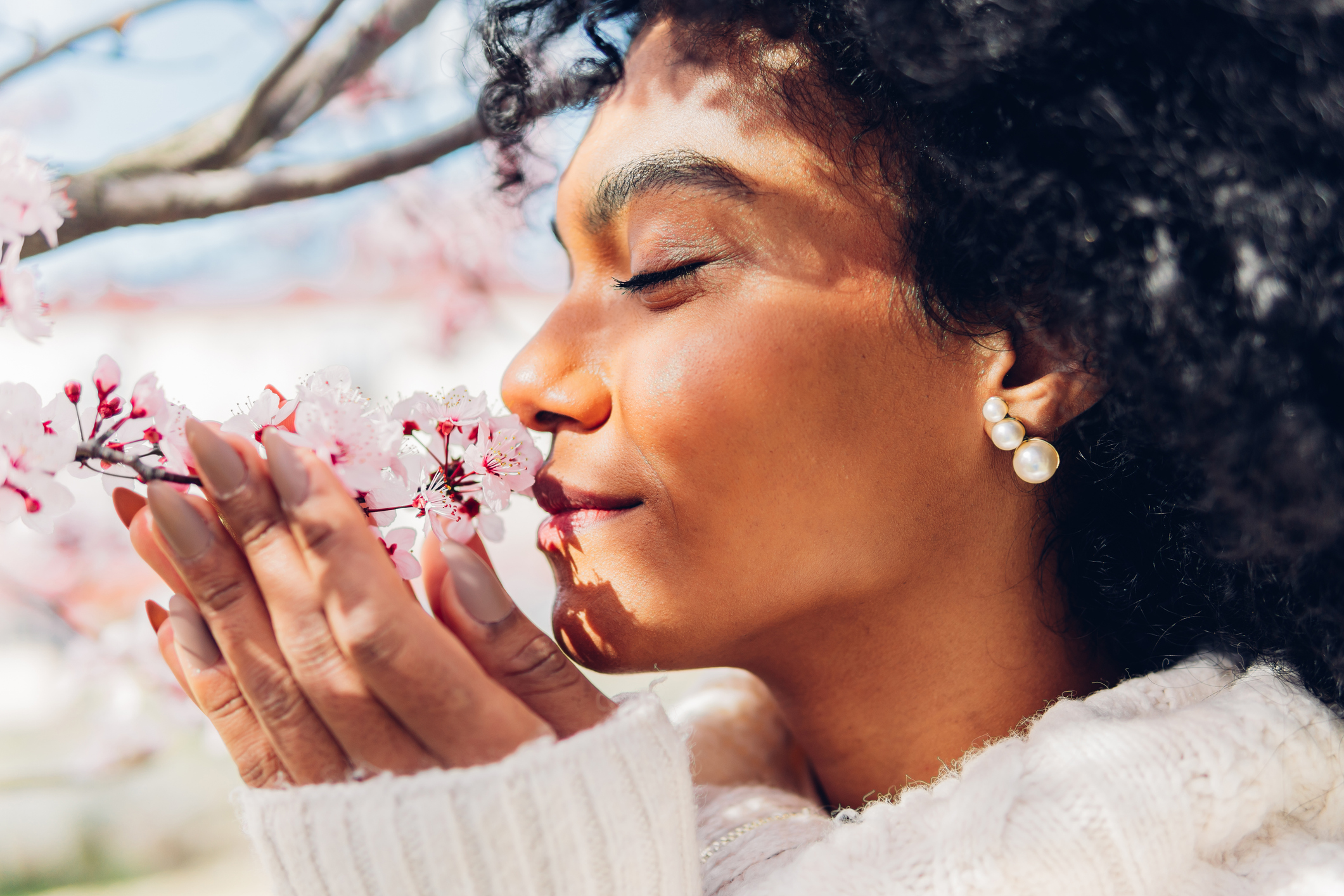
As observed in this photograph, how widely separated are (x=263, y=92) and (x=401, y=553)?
104 cm

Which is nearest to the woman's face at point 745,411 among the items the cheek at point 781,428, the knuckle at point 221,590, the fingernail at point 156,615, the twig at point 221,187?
the cheek at point 781,428

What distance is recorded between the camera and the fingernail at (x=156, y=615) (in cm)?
123

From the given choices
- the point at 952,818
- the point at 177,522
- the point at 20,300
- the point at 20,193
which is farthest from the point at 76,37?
the point at 952,818

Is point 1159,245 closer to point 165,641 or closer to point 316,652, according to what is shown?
point 316,652

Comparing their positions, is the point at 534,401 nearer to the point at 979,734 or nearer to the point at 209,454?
the point at 209,454

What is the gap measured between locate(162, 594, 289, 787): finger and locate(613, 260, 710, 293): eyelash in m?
0.75

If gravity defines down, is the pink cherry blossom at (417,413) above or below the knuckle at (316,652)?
above

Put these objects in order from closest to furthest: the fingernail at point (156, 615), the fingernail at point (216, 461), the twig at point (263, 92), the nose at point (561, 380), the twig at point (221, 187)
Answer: the fingernail at point (216, 461)
the fingernail at point (156, 615)
the nose at point (561, 380)
the twig at point (221, 187)
the twig at point (263, 92)

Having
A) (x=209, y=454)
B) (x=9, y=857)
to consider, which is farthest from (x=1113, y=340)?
(x=9, y=857)

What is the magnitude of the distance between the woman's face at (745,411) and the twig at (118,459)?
0.50m

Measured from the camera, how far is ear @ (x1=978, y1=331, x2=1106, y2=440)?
1287 millimetres

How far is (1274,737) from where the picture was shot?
44.7 inches

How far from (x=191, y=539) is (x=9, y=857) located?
399 cm

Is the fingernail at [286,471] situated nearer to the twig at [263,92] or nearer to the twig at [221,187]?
the twig at [221,187]
